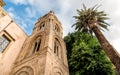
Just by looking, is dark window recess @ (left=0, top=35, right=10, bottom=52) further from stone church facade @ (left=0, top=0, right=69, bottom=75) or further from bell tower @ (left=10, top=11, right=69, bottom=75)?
bell tower @ (left=10, top=11, right=69, bottom=75)

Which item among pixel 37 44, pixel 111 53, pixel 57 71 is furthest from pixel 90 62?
pixel 37 44

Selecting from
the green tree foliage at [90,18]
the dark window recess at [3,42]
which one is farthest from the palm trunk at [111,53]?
the dark window recess at [3,42]

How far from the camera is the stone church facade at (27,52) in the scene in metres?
12.4

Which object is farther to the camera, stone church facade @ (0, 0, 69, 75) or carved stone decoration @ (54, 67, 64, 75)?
carved stone decoration @ (54, 67, 64, 75)

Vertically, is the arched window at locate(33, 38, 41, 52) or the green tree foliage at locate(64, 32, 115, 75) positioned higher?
the arched window at locate(33, 38, 41, 52)

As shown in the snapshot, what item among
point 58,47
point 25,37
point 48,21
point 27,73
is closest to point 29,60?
point 27,73

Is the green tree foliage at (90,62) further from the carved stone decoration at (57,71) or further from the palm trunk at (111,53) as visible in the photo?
the palm trunk at (111,53)

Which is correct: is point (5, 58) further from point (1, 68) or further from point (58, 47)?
point (58, 47)

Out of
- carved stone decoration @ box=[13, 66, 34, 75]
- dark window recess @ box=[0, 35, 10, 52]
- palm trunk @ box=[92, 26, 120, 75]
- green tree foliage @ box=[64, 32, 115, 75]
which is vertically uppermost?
dark window recess @ box=[0, 35, 10, 52]

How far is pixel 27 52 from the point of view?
1600 cm

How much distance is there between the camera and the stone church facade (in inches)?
489

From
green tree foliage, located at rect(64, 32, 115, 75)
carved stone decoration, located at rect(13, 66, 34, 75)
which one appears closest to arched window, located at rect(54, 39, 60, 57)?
green tree foliage, located at rect(64, 32, 115, 75)

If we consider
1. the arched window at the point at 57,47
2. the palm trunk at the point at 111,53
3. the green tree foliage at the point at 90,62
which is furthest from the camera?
the arched window at the point at 57,47

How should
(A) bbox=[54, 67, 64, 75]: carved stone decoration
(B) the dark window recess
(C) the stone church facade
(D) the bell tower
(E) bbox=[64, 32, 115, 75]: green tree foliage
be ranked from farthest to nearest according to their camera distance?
(B) the dark window recess
(E) bbox=[64, 32, 115, 75]: green tree foliage
(A) bbox=[54, 67, 64, 75]: carved stone decoration
(C) the stone church facade
(D) the bell tower
